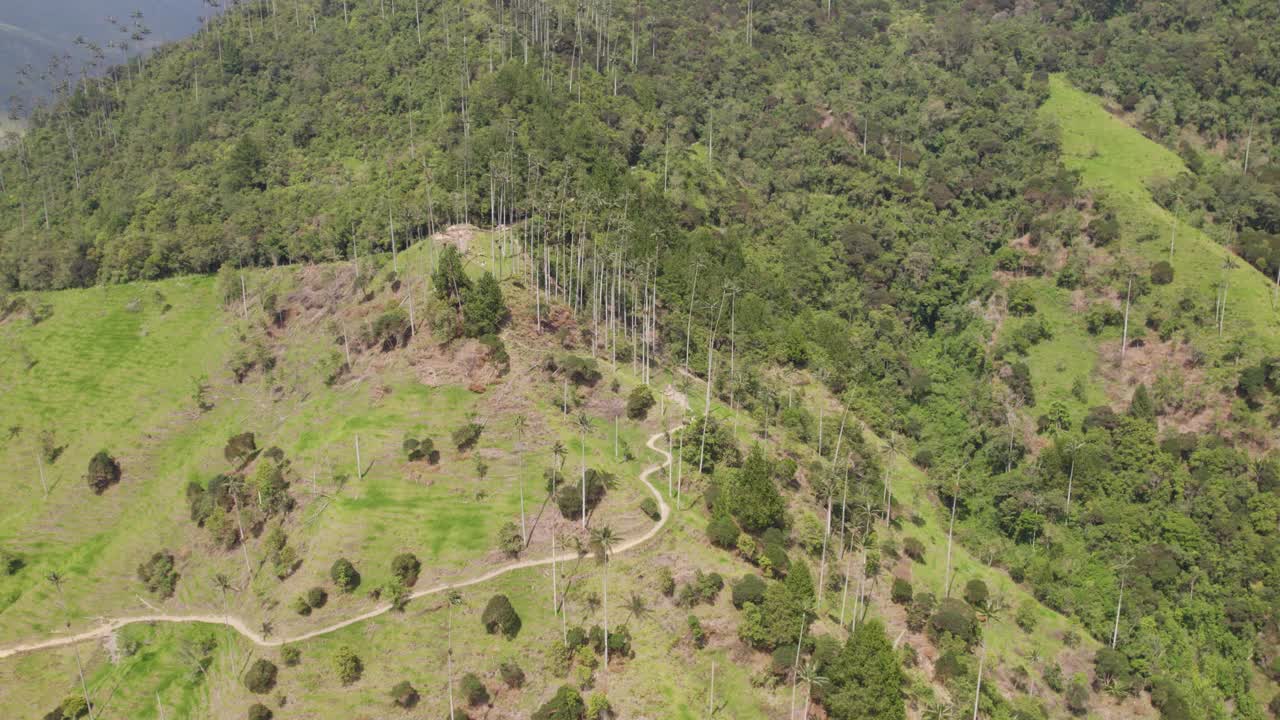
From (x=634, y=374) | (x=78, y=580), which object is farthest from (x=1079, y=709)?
(x=78, y=580)

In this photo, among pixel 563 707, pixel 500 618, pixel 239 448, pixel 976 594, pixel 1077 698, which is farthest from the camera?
pixel 239 448

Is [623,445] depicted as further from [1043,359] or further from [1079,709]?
[1043,359]

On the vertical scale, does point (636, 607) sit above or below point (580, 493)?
below

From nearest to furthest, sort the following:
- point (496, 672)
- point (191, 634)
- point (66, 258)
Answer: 1. point (496, 672)
2. point (191, 634)
3. point (66, 258)

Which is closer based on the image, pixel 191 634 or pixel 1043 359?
pixel 191 634

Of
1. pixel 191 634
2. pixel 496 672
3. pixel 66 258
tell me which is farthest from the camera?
pixel 66 258

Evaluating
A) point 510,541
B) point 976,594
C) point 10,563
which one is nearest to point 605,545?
point 510,541

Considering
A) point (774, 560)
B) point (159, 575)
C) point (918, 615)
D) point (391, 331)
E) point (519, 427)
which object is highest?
point (391, 331)

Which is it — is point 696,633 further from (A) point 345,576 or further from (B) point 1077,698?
(B) point 1077,698
